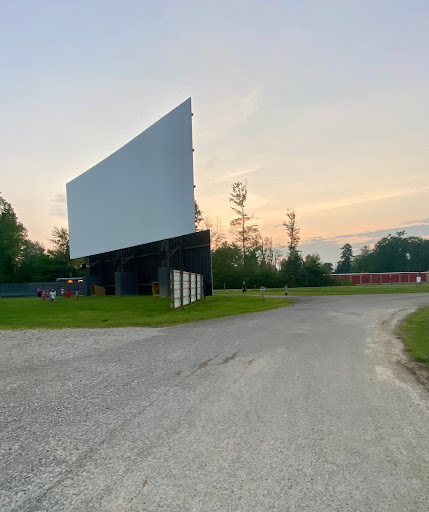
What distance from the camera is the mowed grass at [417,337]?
8.09 metres

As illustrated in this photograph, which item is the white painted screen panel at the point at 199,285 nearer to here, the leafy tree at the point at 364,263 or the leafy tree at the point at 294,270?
the leafy tree at the point at 294,270

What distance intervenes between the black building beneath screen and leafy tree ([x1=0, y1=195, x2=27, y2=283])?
102 ft

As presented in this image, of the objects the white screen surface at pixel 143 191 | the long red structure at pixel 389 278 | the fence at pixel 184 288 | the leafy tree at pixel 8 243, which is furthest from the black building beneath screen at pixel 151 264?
the long red structure at pixel 389 278

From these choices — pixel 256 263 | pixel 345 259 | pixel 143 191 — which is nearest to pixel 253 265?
pixel 256 263

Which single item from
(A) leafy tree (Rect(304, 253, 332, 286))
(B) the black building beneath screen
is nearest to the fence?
(B) the black building beneath screen

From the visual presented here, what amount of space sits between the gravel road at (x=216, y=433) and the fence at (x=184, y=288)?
486 inches

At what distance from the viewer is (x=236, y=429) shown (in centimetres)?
429

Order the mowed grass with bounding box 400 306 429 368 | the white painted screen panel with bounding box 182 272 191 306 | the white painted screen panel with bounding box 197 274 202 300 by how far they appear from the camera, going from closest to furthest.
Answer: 1. the mowed grass with bounding box 400 306 429 368
2. the white painted screen panel with bounding box 182 272 191 306
3. the white painted screen panel with bounding box 197 274 202 300

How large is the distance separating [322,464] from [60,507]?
228 cm

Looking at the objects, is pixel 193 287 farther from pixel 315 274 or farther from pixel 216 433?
pixel 315 274

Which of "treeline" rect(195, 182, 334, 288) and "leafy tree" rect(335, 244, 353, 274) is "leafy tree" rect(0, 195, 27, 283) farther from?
"leafy tree" rect(335, 244, 353, 274)

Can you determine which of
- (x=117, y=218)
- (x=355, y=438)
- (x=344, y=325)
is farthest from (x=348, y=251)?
(x=355, y=438)

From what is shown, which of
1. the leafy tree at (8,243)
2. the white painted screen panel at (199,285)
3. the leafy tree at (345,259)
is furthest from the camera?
the leafy tree at (345,259)

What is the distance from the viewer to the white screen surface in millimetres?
25469
